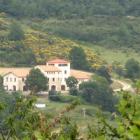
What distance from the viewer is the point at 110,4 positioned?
3762 inches

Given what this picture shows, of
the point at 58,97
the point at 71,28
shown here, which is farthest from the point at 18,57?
the point at 71,28

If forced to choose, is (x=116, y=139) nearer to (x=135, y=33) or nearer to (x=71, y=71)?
(x=71, y=71)

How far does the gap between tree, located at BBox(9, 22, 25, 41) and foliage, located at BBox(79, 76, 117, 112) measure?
572 inches

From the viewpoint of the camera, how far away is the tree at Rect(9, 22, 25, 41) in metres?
74.2

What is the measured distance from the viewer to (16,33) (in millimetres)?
74312

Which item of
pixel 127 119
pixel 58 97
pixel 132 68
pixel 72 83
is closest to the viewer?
pixel 127 119

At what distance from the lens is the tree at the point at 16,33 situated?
7425 centimetres

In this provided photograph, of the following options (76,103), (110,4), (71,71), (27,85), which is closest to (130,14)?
(110,4)

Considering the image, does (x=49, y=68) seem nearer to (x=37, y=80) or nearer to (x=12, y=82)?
(x=12, y=82)

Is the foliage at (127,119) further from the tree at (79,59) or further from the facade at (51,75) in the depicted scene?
the tree at (79,59)

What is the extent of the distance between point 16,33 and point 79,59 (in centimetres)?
811

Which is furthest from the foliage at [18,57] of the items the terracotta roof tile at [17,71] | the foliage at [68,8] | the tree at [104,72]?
the foliage at [68,8]

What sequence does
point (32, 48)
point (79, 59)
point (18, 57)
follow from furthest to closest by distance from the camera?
point (32, 48) → point (79, 59) → point (18, 57)

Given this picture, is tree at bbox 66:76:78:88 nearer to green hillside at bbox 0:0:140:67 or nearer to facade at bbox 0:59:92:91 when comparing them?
facade at bbox 0:59:92:91
